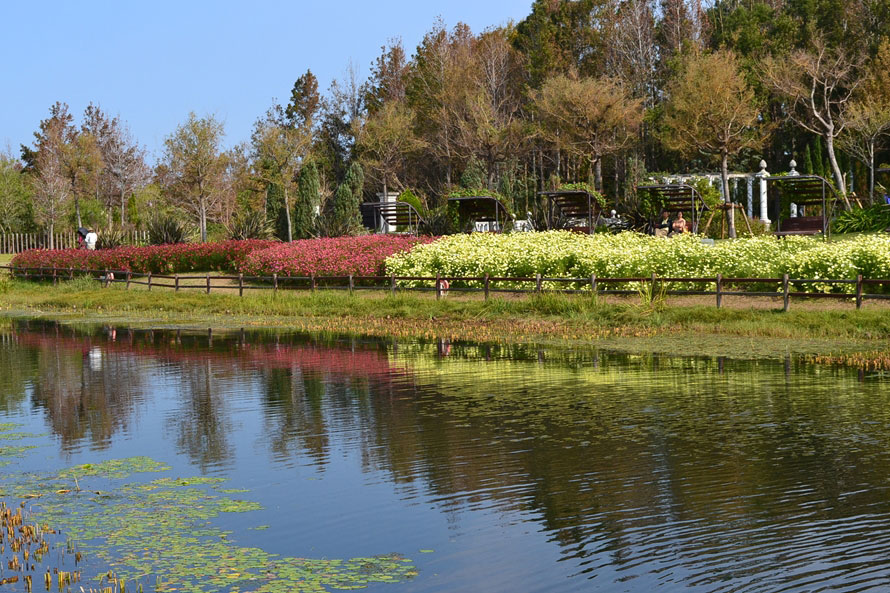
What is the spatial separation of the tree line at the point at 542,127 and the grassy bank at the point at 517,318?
12.0 m

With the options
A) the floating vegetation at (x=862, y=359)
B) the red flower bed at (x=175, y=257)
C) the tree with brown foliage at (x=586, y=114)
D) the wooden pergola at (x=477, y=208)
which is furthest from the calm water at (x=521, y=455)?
the tree with brown foliage at (x=586, y=114)

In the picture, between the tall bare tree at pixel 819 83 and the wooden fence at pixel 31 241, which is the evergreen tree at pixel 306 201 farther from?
the tall bare tree at pixel 819 83

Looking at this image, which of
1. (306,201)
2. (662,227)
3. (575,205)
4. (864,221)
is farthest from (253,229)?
(864,221)

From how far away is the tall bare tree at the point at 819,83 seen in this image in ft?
180

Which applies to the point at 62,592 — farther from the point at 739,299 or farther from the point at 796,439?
the point at 739,299

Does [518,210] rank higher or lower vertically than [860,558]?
higher

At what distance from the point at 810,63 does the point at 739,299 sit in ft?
116

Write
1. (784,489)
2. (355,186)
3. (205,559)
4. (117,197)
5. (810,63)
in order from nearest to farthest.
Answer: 1. (205,559)
2. (784,489)
3. (810,63)
4. (355,186)
5. (117,197)

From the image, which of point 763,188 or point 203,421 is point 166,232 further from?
point 203,421

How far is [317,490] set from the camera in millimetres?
10281

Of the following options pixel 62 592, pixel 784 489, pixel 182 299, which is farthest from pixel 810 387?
pixel 182 299

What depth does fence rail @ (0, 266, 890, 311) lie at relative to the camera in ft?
78.7

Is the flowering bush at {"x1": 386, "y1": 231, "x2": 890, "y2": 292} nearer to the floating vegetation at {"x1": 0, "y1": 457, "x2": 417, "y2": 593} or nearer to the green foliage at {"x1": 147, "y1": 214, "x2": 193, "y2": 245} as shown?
the green foliage at {"x1": 147, "y1": 214, "x2": 193, "y2": 245}

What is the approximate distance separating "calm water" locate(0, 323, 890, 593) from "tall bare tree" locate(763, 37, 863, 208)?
125 feet
